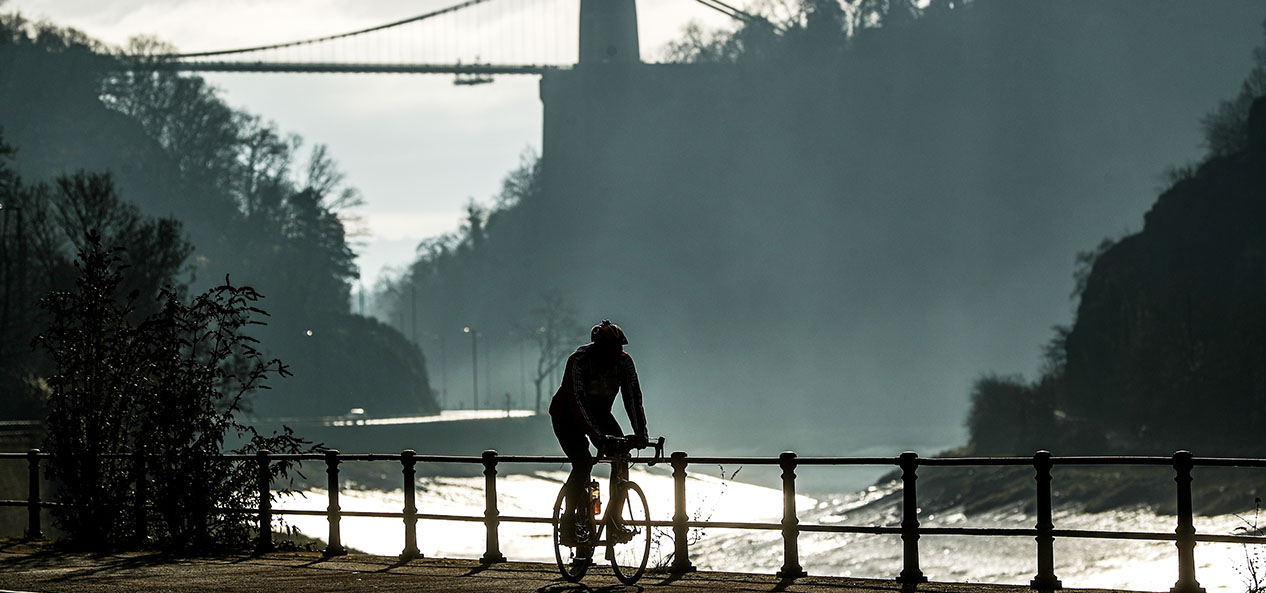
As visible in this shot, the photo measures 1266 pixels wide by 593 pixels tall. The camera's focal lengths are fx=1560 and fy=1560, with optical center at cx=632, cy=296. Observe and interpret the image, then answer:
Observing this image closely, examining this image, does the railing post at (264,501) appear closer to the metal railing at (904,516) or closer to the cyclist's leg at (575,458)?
the metal railing at (904,516)

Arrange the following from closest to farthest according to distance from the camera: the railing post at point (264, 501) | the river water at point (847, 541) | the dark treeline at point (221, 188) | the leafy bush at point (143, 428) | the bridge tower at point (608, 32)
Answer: the railing post at point (264, 501) < the leafy bush at point (143, 428) < the river water at point (847, 541) < the dark treeline at point (221, 188) < the bridge tower at point (608, 32)

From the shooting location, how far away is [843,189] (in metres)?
160

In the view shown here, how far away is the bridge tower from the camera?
452 feet

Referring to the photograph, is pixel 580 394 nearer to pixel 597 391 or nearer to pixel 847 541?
pixel 597 391

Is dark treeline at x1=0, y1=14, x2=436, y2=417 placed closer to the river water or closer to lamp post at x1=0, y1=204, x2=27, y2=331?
the river water

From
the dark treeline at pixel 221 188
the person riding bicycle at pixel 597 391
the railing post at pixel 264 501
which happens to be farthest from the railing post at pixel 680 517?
the dark treeline at pixel 221 188

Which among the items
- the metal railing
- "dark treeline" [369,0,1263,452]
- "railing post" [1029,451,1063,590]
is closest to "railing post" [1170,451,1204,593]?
the metal railing

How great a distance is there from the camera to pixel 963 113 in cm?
15712

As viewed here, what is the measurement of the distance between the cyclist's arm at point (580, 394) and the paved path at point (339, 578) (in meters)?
1.25

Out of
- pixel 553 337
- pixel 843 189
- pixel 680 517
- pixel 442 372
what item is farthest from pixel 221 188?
pixel 680 517

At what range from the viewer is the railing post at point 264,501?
14.6 metres

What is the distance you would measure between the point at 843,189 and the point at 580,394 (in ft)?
497

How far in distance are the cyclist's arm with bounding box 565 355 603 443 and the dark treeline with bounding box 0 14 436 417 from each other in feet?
227

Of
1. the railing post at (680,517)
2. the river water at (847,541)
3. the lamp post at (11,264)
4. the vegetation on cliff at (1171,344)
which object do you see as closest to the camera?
the railing post at (680,517)
